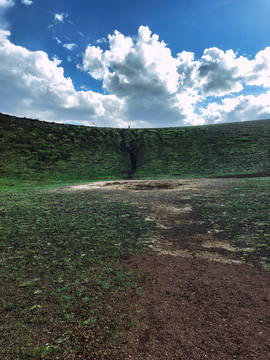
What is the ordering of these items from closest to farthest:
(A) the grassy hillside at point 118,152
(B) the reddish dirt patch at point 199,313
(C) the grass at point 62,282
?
(B) the reddish dirt patch at point 199,313, (C) the grass at point 62,282, (A) the grassy hillside at point 118,152

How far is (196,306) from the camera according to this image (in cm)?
589

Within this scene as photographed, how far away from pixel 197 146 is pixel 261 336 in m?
66.3

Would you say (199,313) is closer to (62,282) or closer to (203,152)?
(62,282)

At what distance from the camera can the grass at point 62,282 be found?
4.69m

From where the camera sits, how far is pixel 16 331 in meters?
4.89

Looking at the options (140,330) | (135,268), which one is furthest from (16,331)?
(135,268)

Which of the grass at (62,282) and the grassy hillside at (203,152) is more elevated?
the grassy hillside at (203,152)

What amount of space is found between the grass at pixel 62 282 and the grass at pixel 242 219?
4.71m

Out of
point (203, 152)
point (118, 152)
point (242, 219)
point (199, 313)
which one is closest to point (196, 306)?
point (199, 313)

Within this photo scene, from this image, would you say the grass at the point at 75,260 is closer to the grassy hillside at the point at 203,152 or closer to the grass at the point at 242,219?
the grass at the point at 242,219

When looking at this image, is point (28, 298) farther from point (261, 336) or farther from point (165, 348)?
point (261, 336)

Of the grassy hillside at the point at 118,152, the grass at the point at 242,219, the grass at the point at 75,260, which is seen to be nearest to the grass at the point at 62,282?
the grass at the point at 75,260

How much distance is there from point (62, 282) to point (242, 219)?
1143 cm

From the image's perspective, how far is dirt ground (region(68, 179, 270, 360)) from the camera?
4535 millimetres
